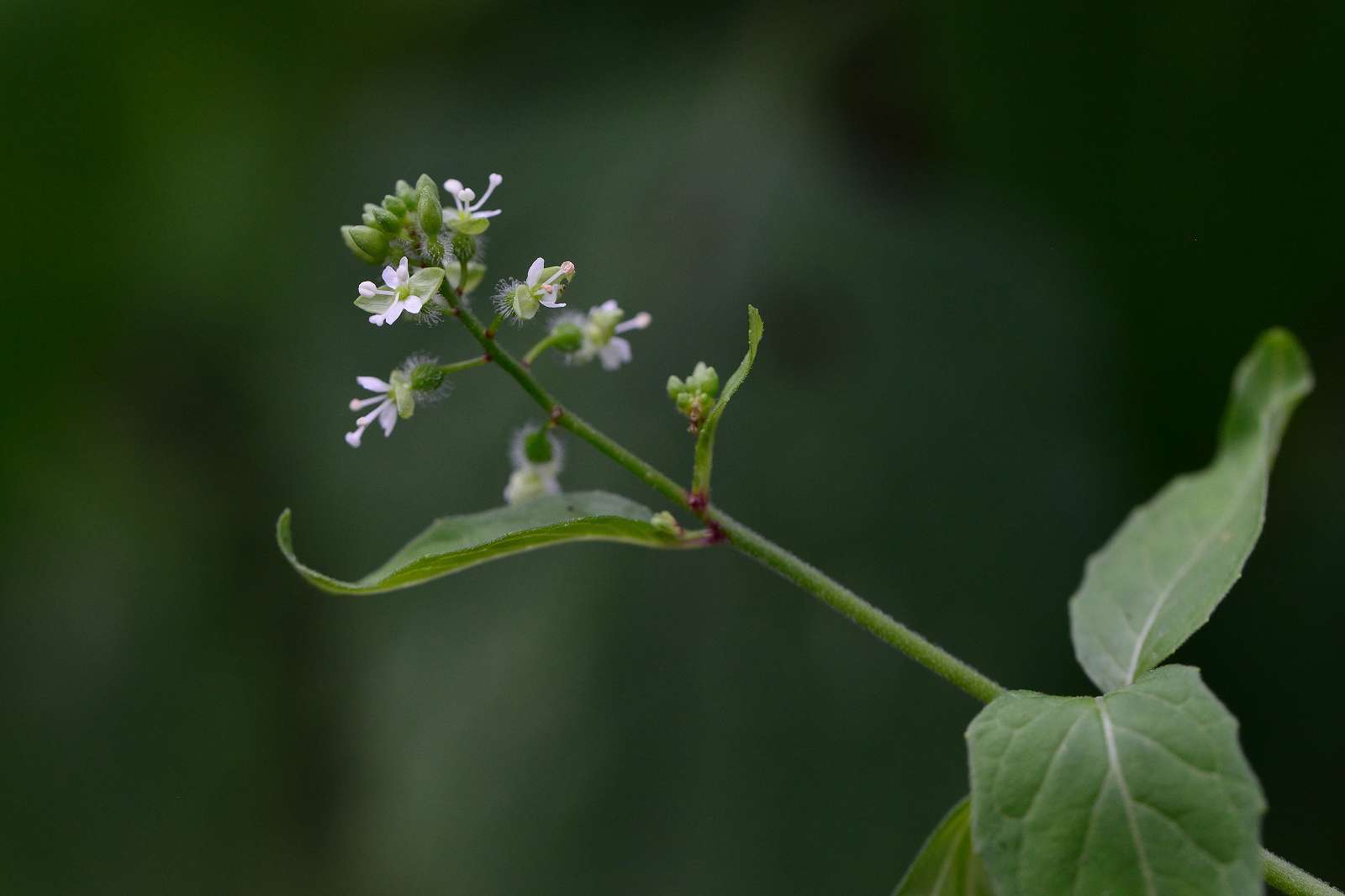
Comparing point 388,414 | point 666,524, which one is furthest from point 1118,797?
point 388,414

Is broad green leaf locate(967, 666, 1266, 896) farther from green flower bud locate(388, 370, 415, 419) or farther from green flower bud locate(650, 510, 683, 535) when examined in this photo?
green flower bud locate(388, 370, 415, 419)

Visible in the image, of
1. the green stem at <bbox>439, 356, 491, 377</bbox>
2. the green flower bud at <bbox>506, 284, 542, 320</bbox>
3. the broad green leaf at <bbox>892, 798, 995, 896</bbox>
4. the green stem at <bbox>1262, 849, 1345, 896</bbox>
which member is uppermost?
the green flower bud at <bbox>506, 284, 542, 320</bbox>

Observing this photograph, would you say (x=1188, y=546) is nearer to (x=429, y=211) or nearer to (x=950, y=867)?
(x=950, y=867)

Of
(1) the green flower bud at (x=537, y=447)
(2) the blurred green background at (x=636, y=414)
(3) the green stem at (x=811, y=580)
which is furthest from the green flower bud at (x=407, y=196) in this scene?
(2) the blurred green background at (x=636, y=414)

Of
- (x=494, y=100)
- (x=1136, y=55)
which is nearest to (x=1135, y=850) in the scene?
(x=1136, y=55)

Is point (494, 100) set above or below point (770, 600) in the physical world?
above

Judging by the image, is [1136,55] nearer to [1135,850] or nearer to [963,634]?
[963,634]

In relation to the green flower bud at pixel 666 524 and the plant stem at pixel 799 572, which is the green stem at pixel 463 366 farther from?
the green flower bud at pixel 666 524

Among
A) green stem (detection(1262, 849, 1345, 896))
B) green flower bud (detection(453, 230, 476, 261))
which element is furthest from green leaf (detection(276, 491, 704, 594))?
green stem (detection(1262, 849, 1345, 896))
